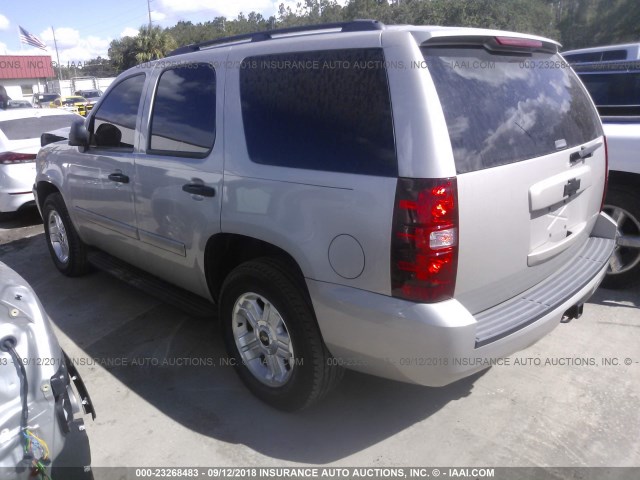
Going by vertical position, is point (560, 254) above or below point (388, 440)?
above

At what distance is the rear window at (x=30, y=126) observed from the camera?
7.34 metres

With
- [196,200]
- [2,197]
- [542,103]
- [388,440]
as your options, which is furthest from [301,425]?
[2,197]

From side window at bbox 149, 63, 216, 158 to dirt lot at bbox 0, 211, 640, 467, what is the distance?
1460mm

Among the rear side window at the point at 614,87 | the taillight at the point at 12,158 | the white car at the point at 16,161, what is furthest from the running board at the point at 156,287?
the rear side window at the point at 614,87

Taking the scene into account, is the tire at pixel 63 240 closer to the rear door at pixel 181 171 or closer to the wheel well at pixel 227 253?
the rear door at pixel 181 171

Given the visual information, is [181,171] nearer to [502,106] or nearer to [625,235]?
[502,106]

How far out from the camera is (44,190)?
17.8 feet

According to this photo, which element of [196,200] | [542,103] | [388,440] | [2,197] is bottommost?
[388,440]

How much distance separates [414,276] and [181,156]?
1825 millimetres

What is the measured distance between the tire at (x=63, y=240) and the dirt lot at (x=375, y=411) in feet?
3.65

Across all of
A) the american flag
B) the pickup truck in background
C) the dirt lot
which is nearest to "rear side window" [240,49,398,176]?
the dirt lot

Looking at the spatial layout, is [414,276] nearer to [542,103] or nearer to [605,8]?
[542,103]

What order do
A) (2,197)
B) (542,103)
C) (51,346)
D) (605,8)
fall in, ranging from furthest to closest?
(605,8), (2,197), (542,103), (51,346)

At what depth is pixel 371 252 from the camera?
2.33 m
